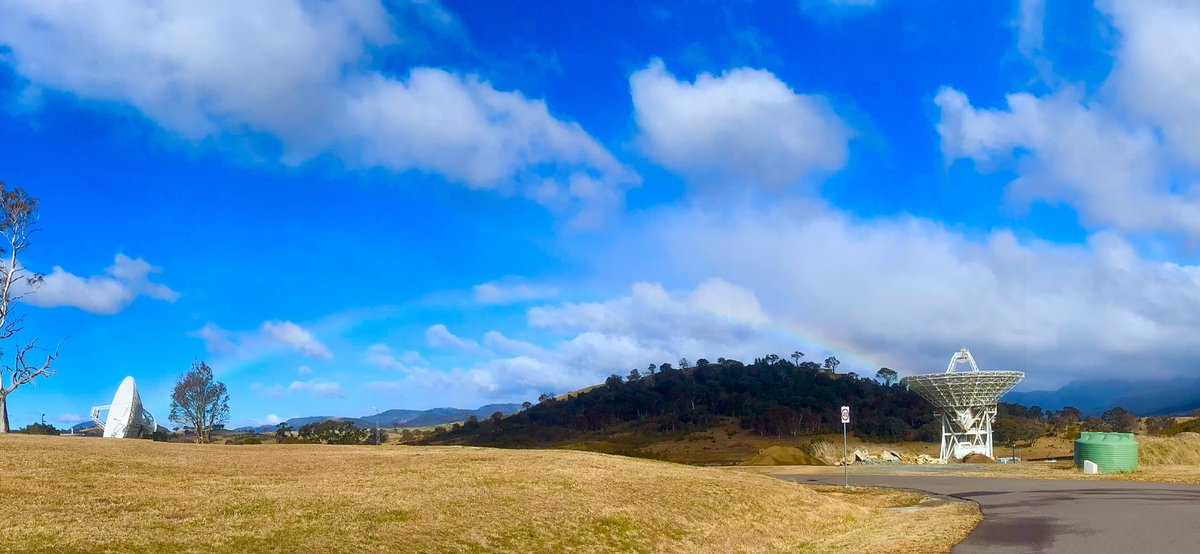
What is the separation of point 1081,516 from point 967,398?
58.2m

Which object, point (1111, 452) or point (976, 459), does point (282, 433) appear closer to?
point (976, 459)

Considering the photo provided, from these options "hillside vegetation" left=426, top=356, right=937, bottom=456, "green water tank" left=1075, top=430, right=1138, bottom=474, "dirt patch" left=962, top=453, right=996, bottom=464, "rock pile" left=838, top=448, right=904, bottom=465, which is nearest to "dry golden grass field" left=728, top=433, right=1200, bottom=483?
"green water tank" left=1075, top=430, right=1138, bottom=474

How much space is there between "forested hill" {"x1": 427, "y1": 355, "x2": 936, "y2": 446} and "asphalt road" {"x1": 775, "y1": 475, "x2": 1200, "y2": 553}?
101 m

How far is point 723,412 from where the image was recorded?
166375mm

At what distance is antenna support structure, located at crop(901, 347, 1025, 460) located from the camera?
251 feet

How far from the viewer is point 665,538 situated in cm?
2045

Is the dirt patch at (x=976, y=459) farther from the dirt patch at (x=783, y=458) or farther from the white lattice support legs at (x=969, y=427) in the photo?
the dirt patch at (x=783, y=458)

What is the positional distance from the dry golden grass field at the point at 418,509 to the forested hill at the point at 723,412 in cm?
11430

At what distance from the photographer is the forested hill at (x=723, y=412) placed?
146750 millimetres

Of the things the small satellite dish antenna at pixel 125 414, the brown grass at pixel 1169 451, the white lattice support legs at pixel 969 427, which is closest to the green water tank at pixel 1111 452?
the brown grass at pixel 1169 451

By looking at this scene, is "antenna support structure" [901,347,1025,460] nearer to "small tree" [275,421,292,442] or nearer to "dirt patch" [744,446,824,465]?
"dirt patch" [744,446,824,465]

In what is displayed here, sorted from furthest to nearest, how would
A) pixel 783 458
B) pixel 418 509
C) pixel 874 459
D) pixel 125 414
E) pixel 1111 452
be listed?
pixel 874 459 → pixel 783 458 → pixel 125 414 → pixel 1111 452 → pixel 418 509

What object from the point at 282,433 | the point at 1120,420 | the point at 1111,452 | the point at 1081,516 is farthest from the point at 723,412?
the point at 1081,516

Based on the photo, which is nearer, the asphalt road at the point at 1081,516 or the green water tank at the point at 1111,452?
the asphalt road at the point at 1081,516
